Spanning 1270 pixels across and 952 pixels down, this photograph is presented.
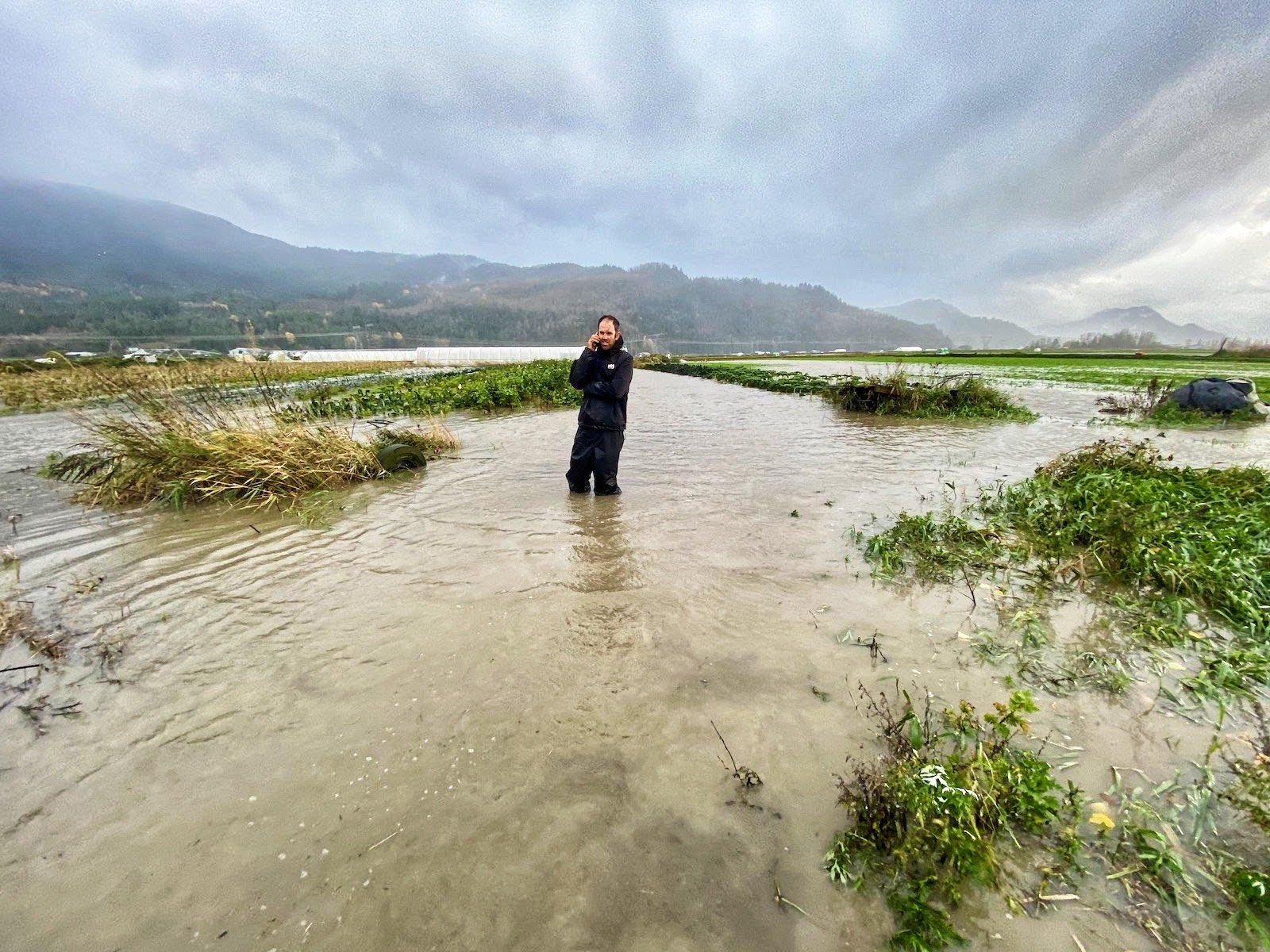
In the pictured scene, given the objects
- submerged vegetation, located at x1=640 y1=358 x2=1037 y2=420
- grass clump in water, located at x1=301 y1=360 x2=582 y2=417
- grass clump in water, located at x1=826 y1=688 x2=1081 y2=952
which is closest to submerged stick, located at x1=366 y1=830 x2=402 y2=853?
grass clump in water, located at x1=826 y1=688 x2=1081 y2=952

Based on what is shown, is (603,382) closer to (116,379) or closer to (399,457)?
(399,457)

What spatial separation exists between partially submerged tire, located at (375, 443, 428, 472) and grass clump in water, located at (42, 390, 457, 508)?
457mm

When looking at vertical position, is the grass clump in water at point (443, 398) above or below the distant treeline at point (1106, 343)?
below

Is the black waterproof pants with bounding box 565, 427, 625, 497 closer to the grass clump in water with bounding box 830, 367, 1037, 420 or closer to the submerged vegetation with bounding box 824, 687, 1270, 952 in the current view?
the submerged vegetation with bounding box 824, 687, 1270, 952

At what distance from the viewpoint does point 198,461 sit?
21.1ft

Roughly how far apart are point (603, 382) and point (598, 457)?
99 centimetres

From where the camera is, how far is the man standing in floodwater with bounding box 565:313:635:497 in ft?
20.0

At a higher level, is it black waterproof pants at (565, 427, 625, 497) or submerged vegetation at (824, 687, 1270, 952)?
black waterproof pants at (565, 427, 625, 497)

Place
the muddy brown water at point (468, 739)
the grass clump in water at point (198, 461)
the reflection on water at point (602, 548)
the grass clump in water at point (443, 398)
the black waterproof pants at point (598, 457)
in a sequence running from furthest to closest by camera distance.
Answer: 1. the grass clump in water at point (443, 398)
2. the black waterproof pants at point (598, 457)
3. the grass clump in water at point (198, 461)
4. the reflection on water at point (602, 548)
5. the muddy brown water at point (468, 739)

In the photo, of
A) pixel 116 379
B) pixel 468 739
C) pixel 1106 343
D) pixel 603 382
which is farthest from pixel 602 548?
pixel 1106 343

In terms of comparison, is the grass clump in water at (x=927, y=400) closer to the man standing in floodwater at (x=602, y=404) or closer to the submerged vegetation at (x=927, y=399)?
the submerged vegetation at (x=927, y=399)

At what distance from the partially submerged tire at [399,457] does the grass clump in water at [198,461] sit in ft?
1.50

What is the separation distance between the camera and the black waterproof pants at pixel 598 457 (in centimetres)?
648

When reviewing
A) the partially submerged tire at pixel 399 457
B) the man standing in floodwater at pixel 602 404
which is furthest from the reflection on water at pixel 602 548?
the partially submerged tire at pixel 399 457
